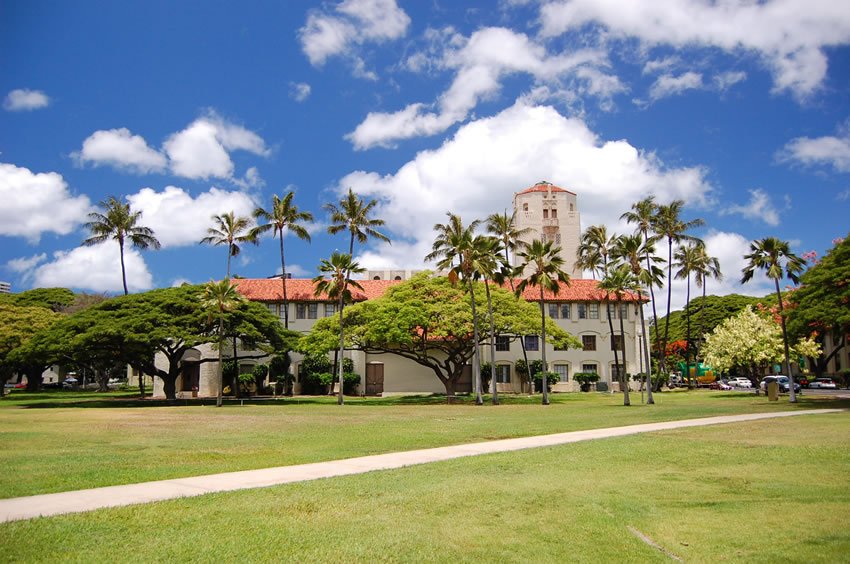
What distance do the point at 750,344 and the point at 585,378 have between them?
49.2 ft

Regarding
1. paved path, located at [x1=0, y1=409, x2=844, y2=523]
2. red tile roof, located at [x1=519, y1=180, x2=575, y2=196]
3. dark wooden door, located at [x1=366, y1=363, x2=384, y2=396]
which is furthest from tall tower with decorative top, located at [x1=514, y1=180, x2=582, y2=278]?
paved path, located at [x1=0, y1=409, x2=844, y2=523]

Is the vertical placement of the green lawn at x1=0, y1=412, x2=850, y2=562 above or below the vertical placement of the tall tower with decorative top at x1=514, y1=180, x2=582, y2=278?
below

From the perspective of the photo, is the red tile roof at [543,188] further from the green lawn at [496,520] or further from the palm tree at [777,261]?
the green lawn at [496,520]

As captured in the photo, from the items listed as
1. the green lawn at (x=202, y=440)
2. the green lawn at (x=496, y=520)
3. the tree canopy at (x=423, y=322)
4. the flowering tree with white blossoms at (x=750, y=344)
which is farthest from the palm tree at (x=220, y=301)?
the flowering tree with white blossoms at (x=750, y=344)

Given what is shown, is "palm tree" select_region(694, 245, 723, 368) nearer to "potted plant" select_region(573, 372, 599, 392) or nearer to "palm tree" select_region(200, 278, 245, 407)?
"potted plant" select_region(573, 372, 599, 392)

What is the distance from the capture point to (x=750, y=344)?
173ft

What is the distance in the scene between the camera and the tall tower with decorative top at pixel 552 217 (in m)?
85.6

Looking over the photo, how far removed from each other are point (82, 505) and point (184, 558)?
140 inches

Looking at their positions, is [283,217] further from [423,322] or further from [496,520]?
[496,520]

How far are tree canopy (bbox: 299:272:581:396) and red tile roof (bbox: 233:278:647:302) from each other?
11.4 metres

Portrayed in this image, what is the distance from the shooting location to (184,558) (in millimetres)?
7180

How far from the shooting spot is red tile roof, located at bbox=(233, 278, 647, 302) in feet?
204

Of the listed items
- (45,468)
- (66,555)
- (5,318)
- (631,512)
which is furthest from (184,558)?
(5,318)

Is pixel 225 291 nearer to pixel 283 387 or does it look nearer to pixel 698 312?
pixel 283 387
